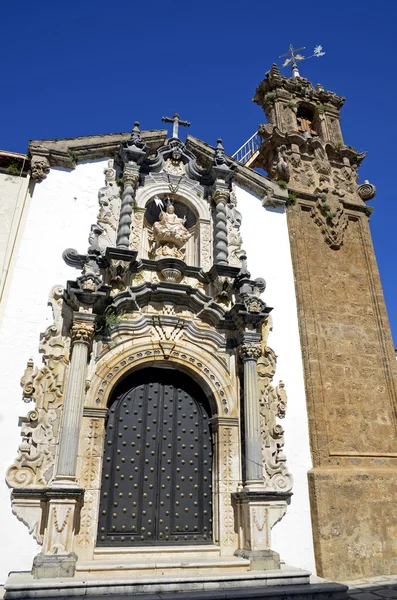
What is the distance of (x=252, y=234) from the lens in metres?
9.48

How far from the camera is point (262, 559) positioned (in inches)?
250

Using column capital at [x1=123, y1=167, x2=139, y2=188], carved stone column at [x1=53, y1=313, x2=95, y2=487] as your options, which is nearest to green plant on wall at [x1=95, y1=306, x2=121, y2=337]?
carved stone column at [x1=53, y1=313, x2=95, y2=487]

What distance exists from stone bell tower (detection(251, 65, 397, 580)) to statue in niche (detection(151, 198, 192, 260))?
2.37 metres

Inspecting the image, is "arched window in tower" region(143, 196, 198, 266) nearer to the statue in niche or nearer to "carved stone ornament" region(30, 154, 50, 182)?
the statue in niche

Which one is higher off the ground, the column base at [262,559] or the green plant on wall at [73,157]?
the green plant on wall at [73,157]

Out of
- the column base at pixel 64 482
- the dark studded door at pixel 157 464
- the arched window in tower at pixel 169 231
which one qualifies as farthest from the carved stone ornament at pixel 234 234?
the column base at pixel 64 482

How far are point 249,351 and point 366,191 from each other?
560 cm

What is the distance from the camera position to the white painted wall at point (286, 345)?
274 inches

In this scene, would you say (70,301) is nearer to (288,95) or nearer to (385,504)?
(385,504)

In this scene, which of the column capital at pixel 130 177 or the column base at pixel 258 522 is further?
the column capital at pixel 130 177

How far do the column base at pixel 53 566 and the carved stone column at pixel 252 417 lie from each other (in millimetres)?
2672

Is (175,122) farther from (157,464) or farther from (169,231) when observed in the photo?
(157,464)

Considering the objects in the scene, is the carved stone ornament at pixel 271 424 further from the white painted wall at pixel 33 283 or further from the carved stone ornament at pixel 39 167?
the carved stone ornament at pixel 39 167

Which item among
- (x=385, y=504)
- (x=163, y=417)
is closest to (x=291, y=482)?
(x=385, y=504)
